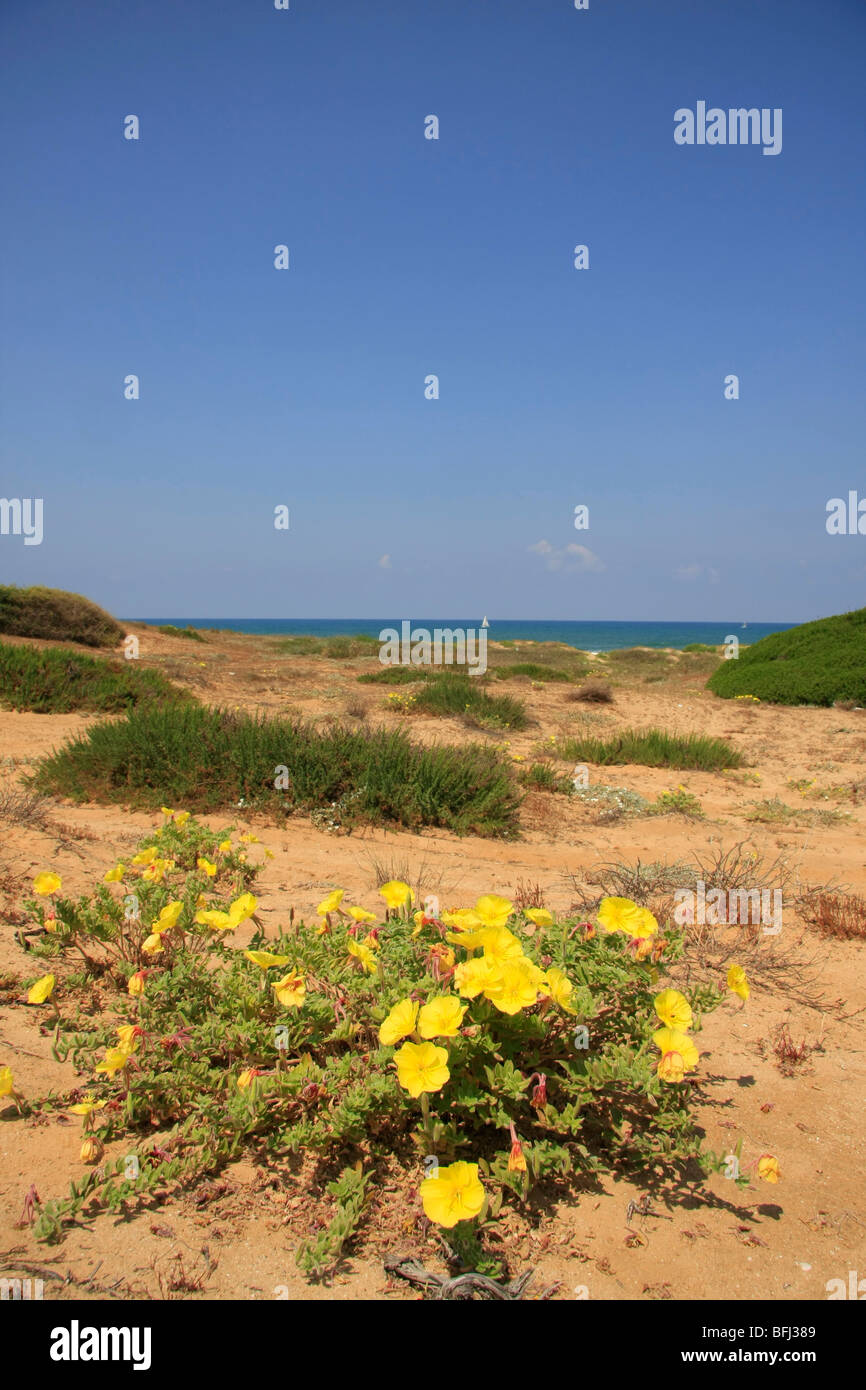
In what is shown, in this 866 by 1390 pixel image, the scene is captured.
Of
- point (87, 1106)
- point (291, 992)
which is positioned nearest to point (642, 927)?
point (291, 992)

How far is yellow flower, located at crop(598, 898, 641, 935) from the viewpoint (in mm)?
2076

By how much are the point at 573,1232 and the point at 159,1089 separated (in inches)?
44.1

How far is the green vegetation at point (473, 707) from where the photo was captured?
10.7 metres

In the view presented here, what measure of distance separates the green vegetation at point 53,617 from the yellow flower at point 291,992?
1485cm

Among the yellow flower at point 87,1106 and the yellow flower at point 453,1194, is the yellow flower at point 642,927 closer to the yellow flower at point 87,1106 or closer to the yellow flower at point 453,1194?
the yellow flower at point 453,1194

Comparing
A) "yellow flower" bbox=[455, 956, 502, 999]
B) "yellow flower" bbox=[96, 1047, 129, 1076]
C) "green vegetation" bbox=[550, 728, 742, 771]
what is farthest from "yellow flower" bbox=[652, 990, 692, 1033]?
"green vegetation" bbox=[550, 728, 742, 771]

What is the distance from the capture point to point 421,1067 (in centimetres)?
166

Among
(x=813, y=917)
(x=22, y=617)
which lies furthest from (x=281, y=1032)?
(x=22, y=617)

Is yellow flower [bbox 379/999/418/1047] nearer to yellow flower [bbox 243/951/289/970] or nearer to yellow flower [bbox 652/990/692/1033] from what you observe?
yellow flower [bbox 243/951/289/970]

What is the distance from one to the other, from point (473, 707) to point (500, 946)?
9273mm

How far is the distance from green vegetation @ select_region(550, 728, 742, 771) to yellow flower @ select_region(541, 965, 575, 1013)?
24.1 feet

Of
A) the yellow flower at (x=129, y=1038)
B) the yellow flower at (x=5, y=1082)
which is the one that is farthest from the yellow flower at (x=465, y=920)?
the yellow flower at (x=5, y=1082)

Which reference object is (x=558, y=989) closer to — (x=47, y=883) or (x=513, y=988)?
(x=513, y=988)

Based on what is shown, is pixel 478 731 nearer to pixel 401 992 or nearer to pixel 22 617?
pixel 401 992
